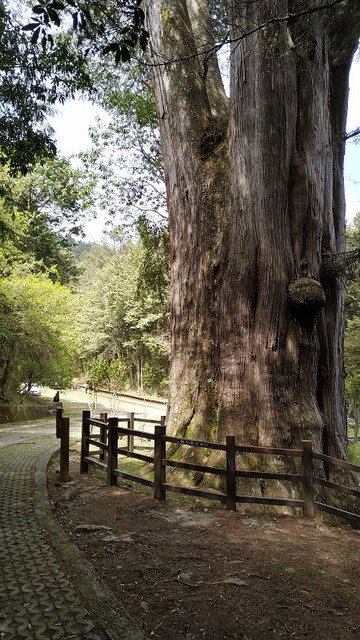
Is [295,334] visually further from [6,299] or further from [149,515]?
[6,299]

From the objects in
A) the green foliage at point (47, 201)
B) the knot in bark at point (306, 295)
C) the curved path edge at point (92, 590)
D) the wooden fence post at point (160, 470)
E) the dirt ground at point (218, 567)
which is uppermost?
the green foliage at point (47, 201)

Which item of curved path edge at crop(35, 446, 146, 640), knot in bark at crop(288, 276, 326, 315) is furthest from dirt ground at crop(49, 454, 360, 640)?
knot in bark at crop(288, 276, 326, 315)

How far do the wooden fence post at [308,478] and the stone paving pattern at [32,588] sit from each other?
2985 mm

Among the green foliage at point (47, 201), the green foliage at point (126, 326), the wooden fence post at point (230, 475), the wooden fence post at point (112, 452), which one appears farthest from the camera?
the green foliage at point (126, 326)

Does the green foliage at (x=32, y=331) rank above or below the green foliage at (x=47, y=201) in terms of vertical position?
below

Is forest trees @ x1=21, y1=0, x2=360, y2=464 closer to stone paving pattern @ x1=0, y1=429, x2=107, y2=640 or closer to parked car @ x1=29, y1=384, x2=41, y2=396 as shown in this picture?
stone paving pattern @ x1=0, y1=429, x2=107, y2=640

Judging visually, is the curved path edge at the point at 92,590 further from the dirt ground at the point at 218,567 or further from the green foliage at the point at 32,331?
the green foliage at the point at 32,331

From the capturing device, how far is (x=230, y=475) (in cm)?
595

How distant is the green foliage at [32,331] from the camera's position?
62.4 ft

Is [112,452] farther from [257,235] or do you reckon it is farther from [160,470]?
[257,235]

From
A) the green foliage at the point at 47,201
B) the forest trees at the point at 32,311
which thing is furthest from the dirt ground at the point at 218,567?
the green foliage at the point at 47,201

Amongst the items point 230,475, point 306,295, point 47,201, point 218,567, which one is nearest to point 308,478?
point 230,475

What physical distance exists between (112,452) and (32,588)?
11.5ft

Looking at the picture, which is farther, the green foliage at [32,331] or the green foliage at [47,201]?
the green foliage at [47,201]
